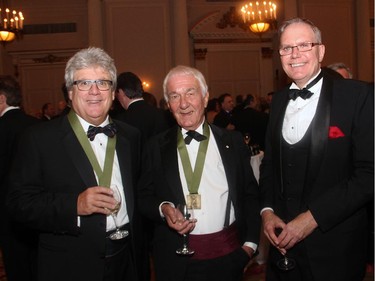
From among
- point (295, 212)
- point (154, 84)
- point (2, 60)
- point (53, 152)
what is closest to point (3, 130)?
point (53, 152)

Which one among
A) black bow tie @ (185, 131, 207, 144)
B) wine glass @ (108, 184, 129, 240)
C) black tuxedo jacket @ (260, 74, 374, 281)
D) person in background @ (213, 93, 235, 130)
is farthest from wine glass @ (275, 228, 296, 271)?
person in background @ (213, 93, 235, 130)

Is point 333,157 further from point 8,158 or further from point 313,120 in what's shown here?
point 8,158

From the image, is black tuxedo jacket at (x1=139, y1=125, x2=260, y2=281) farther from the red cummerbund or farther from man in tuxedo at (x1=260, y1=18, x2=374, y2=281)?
man in tuxedo at (x1=260, y1=18, x2=374, y2=281)

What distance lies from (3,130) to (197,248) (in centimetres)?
215

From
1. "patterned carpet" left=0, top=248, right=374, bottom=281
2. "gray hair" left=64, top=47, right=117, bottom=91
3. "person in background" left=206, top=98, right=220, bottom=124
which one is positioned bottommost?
"patterned carpet" left=0, top=248, right=374, bottom=281

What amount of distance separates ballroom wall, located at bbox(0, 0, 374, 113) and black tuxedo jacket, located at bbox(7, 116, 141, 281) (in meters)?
10.4

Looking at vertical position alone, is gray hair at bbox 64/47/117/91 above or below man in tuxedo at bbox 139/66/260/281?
above

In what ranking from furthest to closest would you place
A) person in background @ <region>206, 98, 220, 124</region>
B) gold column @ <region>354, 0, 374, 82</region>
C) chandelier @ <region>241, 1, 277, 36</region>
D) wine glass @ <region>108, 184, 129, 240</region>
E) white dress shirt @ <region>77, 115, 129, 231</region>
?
gold column @ <region>354, 0, 374, 82</region>, chandelier @ <region>241, 1, 277, 36</region>, person in background @ <region>206, 98, 220, 124</region>, white dress shirt @ <region>77, 115, 129, 231</region>, wine glass @ <region>108, 184, 129, 240</region>

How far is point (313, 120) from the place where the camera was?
208 cm

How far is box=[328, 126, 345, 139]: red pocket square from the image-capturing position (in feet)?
6.67

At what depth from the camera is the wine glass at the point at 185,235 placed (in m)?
2.12

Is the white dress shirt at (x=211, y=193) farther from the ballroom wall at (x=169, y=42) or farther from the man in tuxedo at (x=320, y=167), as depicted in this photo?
the ballroom wall at (x=169, y=42)

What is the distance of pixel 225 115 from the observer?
7.31 meters

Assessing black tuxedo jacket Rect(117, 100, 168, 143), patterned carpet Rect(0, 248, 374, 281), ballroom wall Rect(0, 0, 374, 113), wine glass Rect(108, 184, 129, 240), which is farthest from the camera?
ballroom wall Rect(0, 0, 374, 113)
